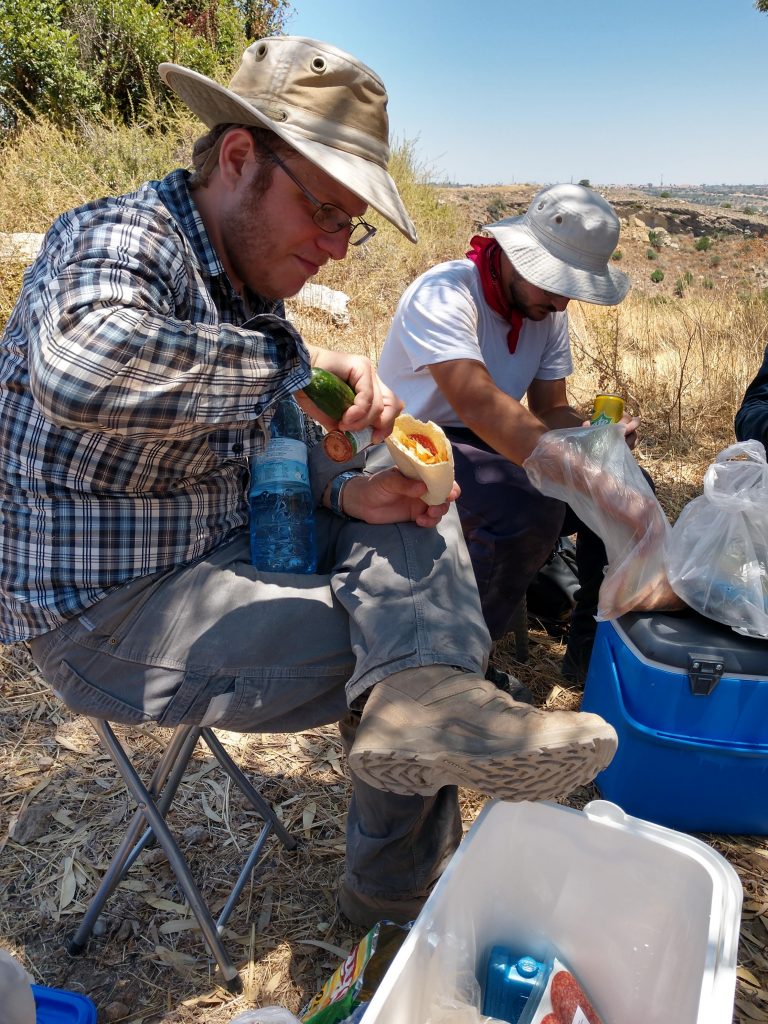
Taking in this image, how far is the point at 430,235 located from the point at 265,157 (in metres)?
9.04

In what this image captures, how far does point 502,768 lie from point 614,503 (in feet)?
4.16

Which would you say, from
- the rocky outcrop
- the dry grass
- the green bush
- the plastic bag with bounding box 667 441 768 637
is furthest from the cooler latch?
the rocky outcrop

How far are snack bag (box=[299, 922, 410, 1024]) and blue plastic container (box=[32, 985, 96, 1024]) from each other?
0.45 m

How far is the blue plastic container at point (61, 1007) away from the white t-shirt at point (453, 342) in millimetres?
1984

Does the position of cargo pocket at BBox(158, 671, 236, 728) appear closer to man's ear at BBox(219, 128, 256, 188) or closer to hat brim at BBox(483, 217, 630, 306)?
man's ear at BBox(219, 128, 256, 188)

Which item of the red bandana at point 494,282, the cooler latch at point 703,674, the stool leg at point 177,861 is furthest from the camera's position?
the red bandana at point 494,282

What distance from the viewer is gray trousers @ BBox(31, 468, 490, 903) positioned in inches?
57.0

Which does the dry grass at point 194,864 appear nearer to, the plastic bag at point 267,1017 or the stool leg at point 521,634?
the stool leg at point 521,634

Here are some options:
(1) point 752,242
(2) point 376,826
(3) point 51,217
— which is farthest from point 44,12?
(1) point 752,242

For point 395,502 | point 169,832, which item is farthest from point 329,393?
point 169,832

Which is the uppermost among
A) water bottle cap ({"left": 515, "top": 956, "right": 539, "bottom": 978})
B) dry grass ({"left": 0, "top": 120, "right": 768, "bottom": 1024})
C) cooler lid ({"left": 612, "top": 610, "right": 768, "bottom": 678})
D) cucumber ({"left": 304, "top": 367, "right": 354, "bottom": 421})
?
cucumber ({"left": 304, "top": 367, "right": 354, "bottom": 421})

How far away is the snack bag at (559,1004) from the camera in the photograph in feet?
4.19

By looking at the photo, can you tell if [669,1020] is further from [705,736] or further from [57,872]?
[57,872]

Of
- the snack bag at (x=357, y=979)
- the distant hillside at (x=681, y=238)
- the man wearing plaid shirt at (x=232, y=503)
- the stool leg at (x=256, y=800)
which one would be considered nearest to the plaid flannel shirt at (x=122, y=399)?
the man wearing plaid shirt at (x=232, y=503)
